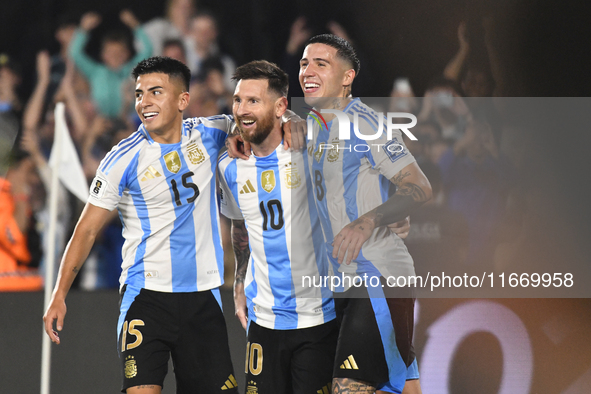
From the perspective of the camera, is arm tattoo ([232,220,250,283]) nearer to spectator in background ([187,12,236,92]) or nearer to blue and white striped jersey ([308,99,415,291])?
blue and white striped jersey ([308,99,415,291])

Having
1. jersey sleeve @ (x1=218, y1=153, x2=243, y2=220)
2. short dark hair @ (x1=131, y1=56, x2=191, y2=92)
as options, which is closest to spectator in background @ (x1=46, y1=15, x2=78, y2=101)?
short dark hair @ (x1=131, y1=56, x2=191, y2=92)

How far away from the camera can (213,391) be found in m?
2.82

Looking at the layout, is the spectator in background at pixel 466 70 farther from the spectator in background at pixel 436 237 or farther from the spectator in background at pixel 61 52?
the spectator in background at pixel 61 52

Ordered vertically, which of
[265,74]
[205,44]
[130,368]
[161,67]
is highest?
[205,44]

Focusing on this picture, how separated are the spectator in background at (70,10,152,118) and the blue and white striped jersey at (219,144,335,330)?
157 centimetres

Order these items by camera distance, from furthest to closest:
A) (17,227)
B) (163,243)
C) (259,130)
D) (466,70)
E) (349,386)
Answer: (17,227), (466,70), (163,243), (259,130), (349,386)

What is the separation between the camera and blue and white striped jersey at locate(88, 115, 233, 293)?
2.88 metres

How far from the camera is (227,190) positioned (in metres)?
2.98

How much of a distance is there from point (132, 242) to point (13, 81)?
5.90 feet

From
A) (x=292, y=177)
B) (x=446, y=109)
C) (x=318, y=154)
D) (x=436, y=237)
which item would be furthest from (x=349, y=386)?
(x=446, y=109)

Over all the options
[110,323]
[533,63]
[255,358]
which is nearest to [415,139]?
[533,63]

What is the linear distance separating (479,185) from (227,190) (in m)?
1.79

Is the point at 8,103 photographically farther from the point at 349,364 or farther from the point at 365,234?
the point at 349,364

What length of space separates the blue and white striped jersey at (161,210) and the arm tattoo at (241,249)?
106 mm
